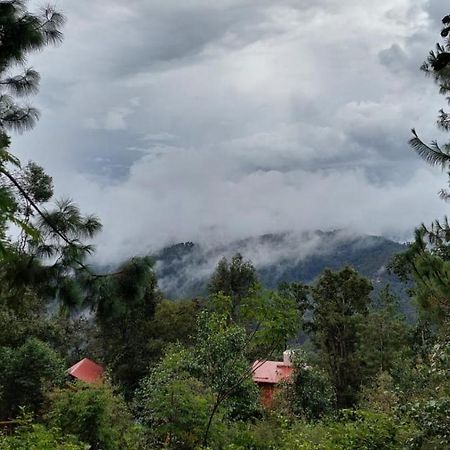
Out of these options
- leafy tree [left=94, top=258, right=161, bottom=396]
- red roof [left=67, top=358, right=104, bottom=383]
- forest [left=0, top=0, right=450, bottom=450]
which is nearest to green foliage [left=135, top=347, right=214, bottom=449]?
forest [left=0, top=0, right=450, bottom=450]

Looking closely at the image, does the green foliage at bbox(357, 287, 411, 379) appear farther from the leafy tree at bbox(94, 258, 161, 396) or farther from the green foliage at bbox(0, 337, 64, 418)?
the green foliage at bbox(0, 337, 64, 418)

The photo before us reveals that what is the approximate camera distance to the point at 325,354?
77.0 ft

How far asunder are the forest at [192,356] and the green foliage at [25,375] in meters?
0.04

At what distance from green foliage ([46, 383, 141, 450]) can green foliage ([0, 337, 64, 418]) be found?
21.6ft

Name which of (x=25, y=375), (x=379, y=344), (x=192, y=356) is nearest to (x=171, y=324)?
(x=25, y=375)

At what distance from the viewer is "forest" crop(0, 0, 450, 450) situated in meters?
5.00

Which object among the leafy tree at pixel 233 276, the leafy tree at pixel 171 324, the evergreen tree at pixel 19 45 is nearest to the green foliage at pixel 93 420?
the evergreen tree at pixel 19 45

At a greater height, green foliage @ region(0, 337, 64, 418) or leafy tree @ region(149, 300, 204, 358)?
leafy tree @ region(149, 300, 204, 358)

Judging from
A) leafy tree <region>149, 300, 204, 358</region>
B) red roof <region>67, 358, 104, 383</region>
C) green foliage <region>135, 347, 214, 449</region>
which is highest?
leafy tree <region>149, 300, 204, 358</region>

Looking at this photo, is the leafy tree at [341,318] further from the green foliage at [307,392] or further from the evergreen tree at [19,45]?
the evergreen tree at [19,45]

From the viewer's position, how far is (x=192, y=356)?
45.3 feet

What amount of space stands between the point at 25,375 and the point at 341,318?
1313cm

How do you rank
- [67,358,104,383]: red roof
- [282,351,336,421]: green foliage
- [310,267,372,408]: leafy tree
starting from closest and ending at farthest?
[282,351,336,421]: green foliage < [310,267,372,408]: leafy tree < [67,358,104,383]: red roof

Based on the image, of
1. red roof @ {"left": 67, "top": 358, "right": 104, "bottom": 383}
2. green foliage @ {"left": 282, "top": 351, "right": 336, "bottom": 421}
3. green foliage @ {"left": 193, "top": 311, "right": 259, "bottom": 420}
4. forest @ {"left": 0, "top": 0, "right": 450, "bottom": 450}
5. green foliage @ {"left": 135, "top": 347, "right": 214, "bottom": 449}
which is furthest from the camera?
red roof @ {"left": 67, "top": 358, "right": 104, "bottom": 383}
